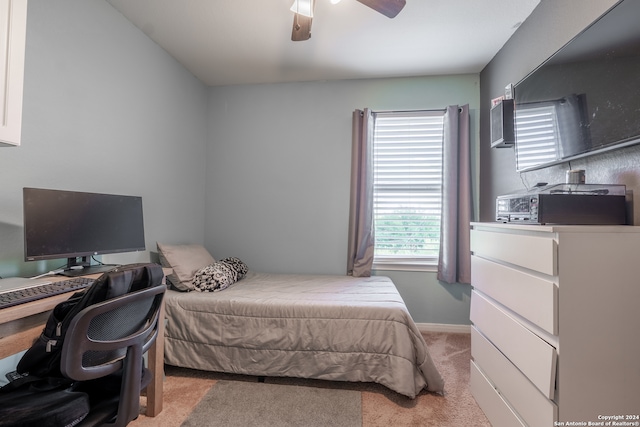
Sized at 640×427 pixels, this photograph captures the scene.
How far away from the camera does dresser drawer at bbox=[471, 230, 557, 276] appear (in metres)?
1.18

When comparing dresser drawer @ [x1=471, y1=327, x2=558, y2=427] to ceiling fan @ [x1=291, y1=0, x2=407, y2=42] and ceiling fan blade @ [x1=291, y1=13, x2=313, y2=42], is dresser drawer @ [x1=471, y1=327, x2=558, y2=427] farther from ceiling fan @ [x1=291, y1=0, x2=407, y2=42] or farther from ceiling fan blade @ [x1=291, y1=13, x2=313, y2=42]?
ceiling fan blade @ [x1=291, y1=13, x2=313, y2=42]

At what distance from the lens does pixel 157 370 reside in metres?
1.74

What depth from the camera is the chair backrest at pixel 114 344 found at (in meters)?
0.91

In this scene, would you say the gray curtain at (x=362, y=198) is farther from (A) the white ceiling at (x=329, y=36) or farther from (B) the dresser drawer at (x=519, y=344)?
(B) the dresser drawer at (x=519, y=344)

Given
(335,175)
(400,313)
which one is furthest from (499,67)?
(400,313)

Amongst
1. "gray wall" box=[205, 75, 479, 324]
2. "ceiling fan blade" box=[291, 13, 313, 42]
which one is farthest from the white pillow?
"ceiling fan blade" box=[291, 13, 313, 42]

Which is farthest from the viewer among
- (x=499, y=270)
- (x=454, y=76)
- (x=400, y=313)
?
(x=454, y=76)

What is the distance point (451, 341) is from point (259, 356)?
183 cm

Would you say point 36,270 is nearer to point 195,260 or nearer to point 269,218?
point 195,260

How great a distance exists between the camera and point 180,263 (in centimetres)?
246

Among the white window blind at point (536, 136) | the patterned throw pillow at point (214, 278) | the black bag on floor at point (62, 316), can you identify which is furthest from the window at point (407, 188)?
the black bag on floor at point (62, 316)

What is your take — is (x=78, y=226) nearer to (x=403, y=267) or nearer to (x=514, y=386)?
(x=514, y=386)

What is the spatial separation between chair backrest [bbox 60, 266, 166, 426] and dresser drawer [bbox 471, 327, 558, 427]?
61.0 inches

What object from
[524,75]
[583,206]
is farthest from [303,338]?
[524,75]
